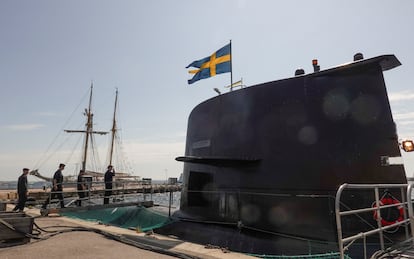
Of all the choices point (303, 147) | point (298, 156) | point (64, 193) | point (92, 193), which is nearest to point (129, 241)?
point (298, 156)

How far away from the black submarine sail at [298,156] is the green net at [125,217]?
2.87 meters

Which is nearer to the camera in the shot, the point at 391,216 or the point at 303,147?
the point at 391,216

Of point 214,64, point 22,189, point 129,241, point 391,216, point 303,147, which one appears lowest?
point 129,241

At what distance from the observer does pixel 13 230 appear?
20.4ft

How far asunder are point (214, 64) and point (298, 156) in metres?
5.87

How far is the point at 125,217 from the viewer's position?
39.7 ft

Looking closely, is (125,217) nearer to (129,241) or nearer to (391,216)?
(129,241)

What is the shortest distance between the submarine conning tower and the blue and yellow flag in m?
2.96

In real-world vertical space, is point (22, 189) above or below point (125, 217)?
above

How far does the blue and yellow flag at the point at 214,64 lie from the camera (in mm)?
11531

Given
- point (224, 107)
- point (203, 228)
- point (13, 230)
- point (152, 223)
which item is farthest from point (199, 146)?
point (13, 230)

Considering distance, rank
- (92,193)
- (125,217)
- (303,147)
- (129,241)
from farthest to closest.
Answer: (92,193)
(125,217)
(303,147)
(129,241)

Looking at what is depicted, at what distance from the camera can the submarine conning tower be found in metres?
6.54

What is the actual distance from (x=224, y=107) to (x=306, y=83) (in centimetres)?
250
